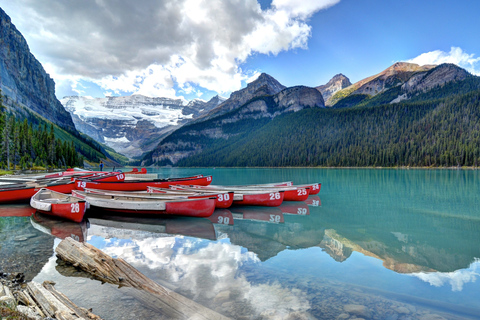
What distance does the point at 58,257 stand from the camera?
10.2 meters

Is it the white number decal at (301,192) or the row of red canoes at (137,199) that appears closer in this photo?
the row of red canoes at (137,199)

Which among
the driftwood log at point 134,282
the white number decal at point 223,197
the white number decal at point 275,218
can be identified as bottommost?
the white number decal at point 275,218

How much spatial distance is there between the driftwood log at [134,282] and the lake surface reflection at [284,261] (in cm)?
29

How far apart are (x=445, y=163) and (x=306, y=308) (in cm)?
14650

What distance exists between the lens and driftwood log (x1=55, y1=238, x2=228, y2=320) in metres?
6.71

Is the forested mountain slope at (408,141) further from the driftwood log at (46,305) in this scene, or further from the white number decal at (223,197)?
the driftwood log at (46,305)

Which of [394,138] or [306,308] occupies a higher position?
[394,138]

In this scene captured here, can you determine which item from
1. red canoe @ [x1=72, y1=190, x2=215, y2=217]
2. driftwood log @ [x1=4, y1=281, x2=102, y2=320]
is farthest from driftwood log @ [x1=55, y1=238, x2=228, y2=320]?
red canoe @ [x1=72, y1=190, x2=215, y2=217]

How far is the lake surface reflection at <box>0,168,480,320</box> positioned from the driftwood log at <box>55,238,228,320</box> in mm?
288

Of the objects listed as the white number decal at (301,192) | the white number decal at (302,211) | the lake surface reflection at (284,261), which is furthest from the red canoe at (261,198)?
the white number decal at (301,192)

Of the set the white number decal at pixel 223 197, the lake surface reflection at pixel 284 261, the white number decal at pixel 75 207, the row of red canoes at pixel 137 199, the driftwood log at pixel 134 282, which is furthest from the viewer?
the white number decal at pixel 223 197

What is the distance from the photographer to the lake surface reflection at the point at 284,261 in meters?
7.18

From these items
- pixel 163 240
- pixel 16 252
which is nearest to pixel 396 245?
pixel 163 240

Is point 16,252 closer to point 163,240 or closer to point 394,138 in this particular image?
point 163,240
